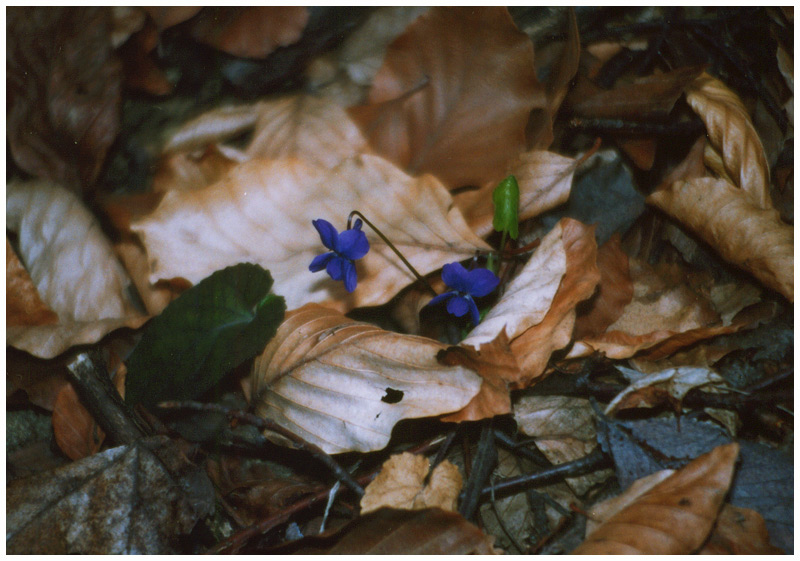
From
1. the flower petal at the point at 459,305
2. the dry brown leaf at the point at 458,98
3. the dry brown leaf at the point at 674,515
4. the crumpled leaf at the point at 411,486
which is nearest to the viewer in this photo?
the dry brown leaf at the point at 674,515

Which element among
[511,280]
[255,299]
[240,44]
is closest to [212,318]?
[255,299]

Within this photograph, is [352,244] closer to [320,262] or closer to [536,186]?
[320,262]

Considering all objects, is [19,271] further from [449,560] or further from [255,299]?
[449,560]

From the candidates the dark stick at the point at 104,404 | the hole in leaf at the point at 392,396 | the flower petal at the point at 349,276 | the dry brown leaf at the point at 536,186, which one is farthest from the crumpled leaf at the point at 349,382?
the dry brown leaf at the point at 536,186

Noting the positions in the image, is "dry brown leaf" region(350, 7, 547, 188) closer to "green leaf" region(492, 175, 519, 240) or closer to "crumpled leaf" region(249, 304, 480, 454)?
"green leaf" region(492, 175, 519, 240)

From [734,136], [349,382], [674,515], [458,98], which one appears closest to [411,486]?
[349,382]

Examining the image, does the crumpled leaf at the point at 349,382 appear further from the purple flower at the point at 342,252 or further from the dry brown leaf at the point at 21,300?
the dry brown leaf at the point at 21,300
